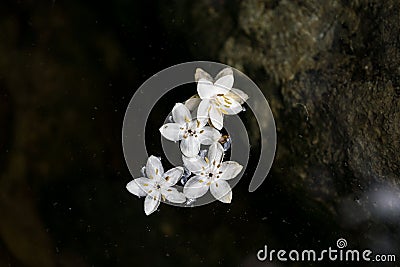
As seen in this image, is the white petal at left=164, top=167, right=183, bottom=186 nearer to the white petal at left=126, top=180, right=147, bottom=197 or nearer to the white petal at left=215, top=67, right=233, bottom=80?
the white petal at left=126, top=180, right=147, bottom=197

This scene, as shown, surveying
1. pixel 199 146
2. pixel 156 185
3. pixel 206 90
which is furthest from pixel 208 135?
pixel 156 185

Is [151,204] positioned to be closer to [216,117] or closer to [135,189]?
[135,189]

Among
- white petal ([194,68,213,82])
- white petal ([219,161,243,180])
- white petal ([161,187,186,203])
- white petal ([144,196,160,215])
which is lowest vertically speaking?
white petal ([144,196,160,215])

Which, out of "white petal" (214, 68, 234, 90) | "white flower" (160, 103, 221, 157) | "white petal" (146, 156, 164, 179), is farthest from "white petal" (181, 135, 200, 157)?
"white petal" (214, 68, 234, 90)

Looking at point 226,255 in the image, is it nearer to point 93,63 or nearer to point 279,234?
point 279,234

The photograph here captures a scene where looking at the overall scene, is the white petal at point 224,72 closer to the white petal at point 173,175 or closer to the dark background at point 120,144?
the dark background at point 120,144

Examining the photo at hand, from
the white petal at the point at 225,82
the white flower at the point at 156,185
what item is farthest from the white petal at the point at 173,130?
the white petal at the point at 225,82

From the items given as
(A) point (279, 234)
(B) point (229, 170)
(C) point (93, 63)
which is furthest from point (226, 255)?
(C) point (93, 63)
